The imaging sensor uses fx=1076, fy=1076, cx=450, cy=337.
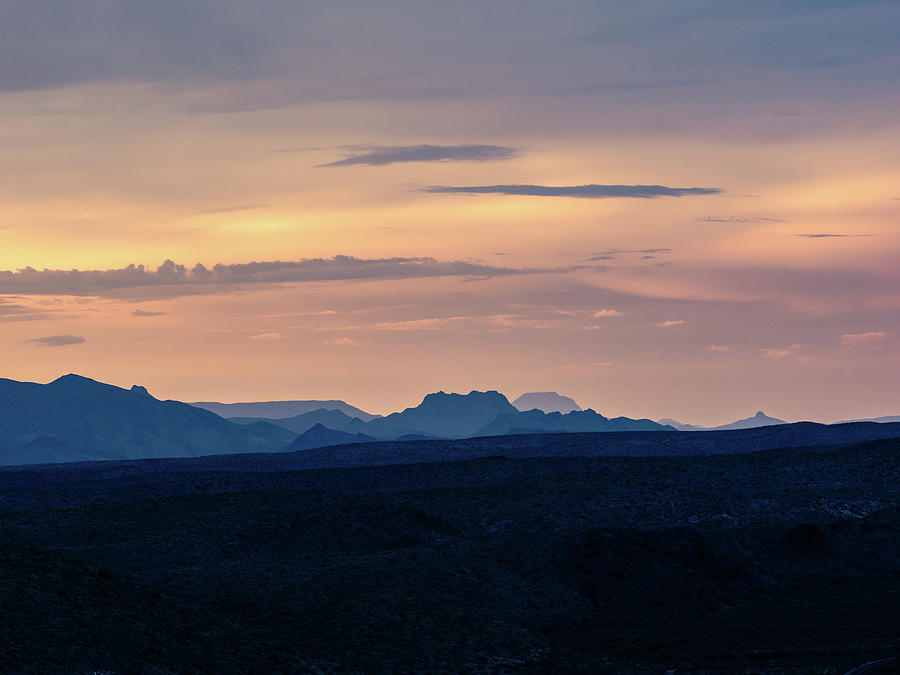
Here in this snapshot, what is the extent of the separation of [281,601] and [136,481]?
220 feet

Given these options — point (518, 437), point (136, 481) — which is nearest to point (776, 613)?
point (136, 481)

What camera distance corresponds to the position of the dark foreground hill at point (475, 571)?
44344 mm

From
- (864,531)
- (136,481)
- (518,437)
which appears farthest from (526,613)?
(518,437)

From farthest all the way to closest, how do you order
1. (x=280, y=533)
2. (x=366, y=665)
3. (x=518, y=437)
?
(x=518, y=437)
(x=280, y=533)
(x=366, y=665)

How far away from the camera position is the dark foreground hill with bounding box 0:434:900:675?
44344mm

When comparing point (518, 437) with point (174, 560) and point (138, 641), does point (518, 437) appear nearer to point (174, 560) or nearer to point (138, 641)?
point (174, 560)

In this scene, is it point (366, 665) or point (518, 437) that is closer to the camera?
point (366, 665)

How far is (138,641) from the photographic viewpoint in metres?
41.3

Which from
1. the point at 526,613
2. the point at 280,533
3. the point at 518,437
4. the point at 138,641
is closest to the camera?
the point at 138,641

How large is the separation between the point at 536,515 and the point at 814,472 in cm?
3206

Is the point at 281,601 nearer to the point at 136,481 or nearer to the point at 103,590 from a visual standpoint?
the point at 103,590

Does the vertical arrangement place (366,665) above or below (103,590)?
below

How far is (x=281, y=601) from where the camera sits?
5512cm

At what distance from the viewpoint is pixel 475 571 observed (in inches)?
2537
